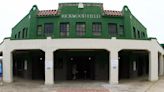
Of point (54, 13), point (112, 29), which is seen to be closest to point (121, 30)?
point (112, 29)

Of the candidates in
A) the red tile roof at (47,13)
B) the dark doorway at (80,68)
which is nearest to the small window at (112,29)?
the dark doorway at (80,68)

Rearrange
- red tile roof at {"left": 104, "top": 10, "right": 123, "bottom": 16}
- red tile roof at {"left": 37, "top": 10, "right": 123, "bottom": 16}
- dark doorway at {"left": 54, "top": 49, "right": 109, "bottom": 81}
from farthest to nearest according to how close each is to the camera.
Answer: red tile roof at {"left": 104, "top": 10, "right": 123, "bottom": 16}
red tile roof at {"left": 37, "top": 10, "right": 123, "bottom": 16}
dark doorway at {"left": 54, "top": 49, "right": 109, "bottom": 81}

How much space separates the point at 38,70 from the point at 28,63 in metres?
1.40

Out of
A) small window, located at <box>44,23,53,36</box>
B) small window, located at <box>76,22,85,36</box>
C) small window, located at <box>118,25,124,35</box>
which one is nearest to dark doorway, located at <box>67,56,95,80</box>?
small window, located at <box>76,22,85,36</box>

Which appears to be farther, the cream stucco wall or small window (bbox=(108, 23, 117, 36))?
small window (bbox=(108, 23, 117, 36))

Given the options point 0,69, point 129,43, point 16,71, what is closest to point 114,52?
point 129,43

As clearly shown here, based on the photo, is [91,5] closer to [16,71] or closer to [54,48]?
[54,48]

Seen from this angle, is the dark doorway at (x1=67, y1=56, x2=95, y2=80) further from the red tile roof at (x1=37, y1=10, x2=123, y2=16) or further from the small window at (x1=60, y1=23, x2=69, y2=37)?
the red tile roof at (x1=37, y1=10, x2=123, y2=16)

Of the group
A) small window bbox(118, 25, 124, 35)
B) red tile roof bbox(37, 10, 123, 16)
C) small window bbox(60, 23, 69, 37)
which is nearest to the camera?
small window bbox(60, 23, 69, 37)

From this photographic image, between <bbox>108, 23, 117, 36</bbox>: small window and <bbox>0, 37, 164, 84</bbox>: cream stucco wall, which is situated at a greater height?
<bbox>108, 23, 117, 36</bbox>: small window

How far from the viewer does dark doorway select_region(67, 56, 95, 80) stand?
34.5m

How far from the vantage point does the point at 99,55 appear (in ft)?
111

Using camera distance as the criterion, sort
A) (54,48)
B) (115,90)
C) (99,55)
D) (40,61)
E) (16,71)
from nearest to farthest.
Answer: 1. (115,90)
2. (54,48)
3. (99,55)
4. (40,61)
5. (16,71)

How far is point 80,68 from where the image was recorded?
3547 cm
